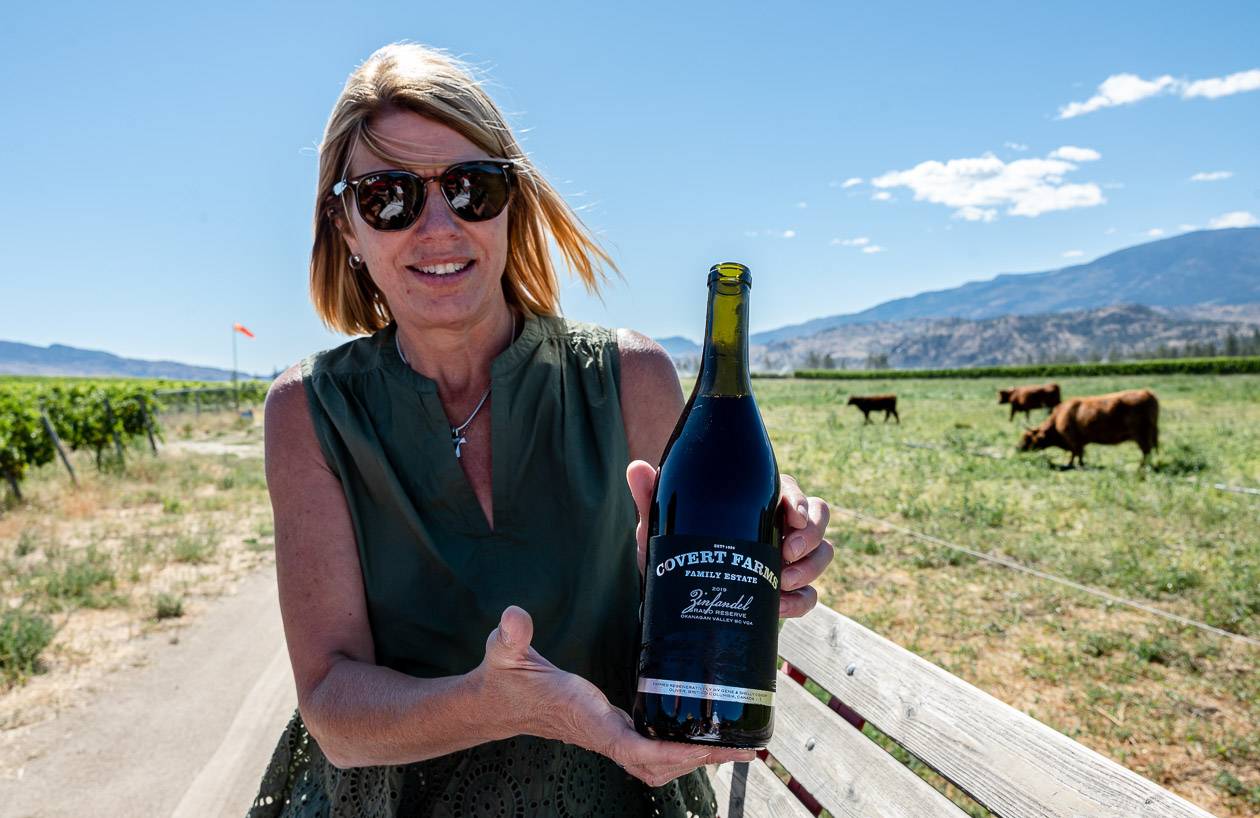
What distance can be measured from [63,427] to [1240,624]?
18.5 m

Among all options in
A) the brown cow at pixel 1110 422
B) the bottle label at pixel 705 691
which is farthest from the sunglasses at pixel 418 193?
the brown cow at pixel 1110 422

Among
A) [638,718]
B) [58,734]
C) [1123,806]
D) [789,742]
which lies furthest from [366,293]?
[58,734]

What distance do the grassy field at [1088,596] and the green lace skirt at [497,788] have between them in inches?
144

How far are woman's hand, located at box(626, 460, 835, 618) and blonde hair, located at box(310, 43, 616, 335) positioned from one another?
798mm

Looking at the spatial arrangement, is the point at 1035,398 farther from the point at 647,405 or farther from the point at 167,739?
the point at 647,405

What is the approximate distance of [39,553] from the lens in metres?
9.62

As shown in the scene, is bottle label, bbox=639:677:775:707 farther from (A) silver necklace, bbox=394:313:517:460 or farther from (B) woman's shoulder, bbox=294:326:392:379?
(B) woman's shoulder, bbox=294:326:392:379

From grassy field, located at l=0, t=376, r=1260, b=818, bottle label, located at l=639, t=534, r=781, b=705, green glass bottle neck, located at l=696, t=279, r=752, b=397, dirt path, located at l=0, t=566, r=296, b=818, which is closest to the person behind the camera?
bottle label, located at l=639, t=534, r=781, b=705

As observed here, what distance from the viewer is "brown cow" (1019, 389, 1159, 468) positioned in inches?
599

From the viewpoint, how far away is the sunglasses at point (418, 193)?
1751mm

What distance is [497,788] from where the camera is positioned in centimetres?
175

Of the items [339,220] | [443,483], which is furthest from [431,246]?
[443,483]

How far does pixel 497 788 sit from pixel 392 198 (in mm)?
1183

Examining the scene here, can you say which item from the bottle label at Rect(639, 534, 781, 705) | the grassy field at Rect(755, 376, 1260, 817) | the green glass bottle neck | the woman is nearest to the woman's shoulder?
the woman
